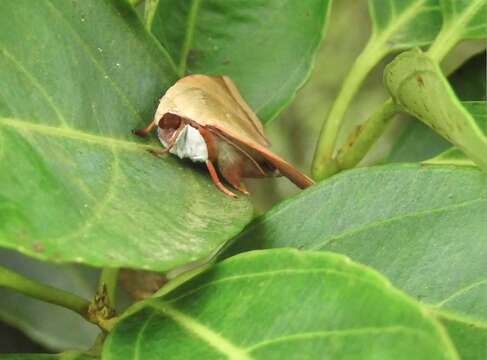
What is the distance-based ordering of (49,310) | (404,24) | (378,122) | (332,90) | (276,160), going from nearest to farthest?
(276,160)
(378,122)
(404,24)
(49,310)
(332,90)

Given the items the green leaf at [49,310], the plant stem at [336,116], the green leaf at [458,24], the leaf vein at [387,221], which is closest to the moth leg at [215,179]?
the leaf vein at [387,221]

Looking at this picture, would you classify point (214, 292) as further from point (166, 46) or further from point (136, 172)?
point (166, 46)

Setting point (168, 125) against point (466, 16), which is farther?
point (466, 16)

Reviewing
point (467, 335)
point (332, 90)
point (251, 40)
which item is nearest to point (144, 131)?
point (251, 40)

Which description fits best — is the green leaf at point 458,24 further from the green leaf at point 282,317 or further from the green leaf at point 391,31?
the green leaf at point 282,317

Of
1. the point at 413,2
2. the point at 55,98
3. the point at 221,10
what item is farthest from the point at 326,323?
the point at 413,2

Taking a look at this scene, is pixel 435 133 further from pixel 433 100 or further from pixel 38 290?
pixel 38 290
